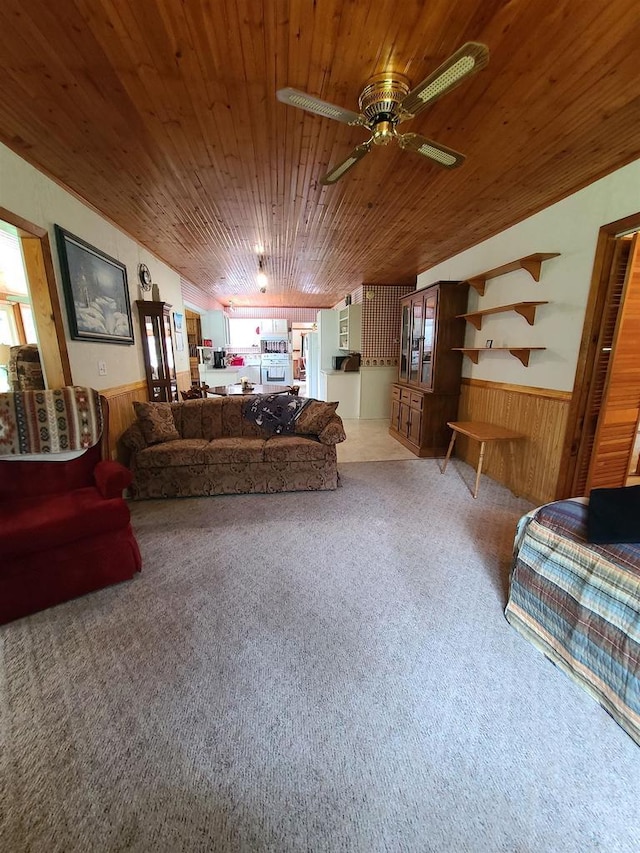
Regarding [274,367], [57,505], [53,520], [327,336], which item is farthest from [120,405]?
[274,367]

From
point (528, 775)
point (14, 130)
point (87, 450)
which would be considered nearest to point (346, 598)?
point (528, 775)

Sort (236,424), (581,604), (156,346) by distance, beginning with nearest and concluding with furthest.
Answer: (581,604)
(236,424)
(156,346)

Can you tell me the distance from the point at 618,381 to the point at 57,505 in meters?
3.90

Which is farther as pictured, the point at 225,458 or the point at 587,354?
the point at 225,458

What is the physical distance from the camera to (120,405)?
10.7 ft

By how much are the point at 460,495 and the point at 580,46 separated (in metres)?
2.81

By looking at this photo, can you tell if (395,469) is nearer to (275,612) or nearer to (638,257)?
(275,612)

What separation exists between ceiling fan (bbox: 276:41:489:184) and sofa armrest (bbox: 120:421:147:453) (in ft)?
8.50

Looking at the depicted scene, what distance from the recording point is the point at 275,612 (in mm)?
1726

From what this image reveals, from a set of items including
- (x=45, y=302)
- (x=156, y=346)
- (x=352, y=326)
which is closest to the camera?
(x=45, y=302)

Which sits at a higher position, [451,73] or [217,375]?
[451,73]

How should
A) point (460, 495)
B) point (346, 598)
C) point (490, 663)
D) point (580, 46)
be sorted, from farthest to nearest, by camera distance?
point (460, 495) < point (346, 598) < point (490, 663) < point (580, 46)

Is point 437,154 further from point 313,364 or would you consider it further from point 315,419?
point 313,364

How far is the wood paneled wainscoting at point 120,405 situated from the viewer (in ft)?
10.1
